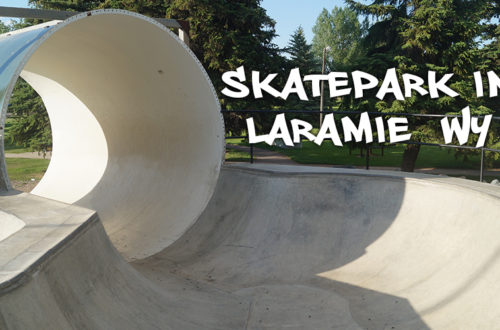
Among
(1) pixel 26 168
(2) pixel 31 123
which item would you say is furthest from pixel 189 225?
(2) pixel 31 123

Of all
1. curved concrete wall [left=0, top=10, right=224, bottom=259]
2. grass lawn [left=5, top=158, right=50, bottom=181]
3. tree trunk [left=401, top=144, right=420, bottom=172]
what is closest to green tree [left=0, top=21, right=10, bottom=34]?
grass lawn [left=5, top=158, right=50, bottom=181]

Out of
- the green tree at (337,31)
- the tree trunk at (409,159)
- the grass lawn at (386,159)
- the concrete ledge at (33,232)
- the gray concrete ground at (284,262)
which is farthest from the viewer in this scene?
the green tree at (337,31)

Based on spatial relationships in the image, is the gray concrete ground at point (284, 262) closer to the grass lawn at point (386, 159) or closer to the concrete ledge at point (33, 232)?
the concrete ledge at point (33, 232)

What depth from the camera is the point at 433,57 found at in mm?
19672

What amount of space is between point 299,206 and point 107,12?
174 inches

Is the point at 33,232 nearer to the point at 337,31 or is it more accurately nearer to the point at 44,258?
the point at 44,258

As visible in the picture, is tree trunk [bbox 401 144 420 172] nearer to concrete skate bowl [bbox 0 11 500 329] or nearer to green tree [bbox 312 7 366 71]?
concrete skate bowl [bbox 0 11 500 329]

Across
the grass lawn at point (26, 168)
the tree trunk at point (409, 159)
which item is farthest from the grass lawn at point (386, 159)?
the grass lawn at point (26, 168)

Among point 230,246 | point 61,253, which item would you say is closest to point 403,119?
point 230,246

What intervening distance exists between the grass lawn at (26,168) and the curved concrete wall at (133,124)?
12.5m

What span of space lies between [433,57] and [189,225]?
52.9 feet

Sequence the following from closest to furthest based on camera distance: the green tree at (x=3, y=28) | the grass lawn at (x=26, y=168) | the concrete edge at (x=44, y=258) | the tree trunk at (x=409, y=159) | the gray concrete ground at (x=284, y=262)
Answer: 1. the concrete edge at (x=44, y=258)
2. the gray concrete ground at (x=284, y=262)
3. the tree trunk at (x=409, y=159)
4. the grass lawn at (x=26, y=168)
5. the green tree at (x=3, y=28)

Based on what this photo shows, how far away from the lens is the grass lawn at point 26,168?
21.7 meters

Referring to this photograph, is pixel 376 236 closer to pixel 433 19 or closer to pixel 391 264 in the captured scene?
pixel 391 264
